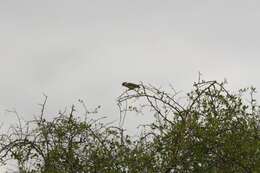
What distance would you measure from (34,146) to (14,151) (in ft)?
0.73

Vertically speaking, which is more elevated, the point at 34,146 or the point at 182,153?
the point at 34,146

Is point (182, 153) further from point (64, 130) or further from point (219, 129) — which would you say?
point (64, 130)

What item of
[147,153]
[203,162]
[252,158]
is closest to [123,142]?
[147,153]

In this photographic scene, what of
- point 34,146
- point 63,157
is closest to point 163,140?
point 63,157

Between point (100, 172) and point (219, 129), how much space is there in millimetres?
1282

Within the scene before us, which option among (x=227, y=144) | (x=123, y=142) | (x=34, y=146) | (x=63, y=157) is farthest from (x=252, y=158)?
(x=34, y=146)

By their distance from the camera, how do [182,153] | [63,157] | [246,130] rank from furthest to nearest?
[63,157], [246,130], [182,153]

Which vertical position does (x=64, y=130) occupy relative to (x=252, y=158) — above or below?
above

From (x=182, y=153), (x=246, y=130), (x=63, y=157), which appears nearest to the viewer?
(x=182, y=153)

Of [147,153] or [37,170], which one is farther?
[37,170]

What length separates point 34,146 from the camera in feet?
21.7

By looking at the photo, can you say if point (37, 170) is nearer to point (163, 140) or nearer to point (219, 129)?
point (163, 140)

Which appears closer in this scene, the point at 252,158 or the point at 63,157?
the point at 252,158

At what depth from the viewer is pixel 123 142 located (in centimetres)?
639
